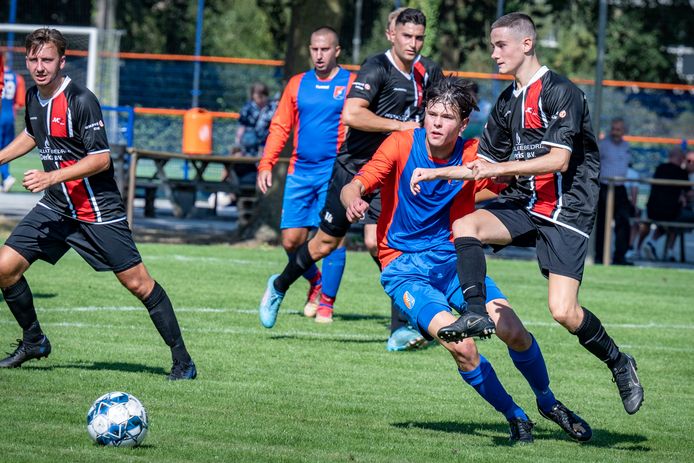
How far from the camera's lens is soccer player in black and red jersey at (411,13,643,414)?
6652mm

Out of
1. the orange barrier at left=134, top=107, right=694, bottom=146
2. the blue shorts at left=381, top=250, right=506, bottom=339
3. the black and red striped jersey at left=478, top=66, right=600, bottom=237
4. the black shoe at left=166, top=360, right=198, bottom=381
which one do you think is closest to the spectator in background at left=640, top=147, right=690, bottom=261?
the orange barrier at left=134, top=107, right=694, bottom=146

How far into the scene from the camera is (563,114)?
6.65 metres

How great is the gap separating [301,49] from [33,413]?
1179 cm

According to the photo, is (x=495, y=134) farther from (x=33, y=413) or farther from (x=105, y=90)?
(x=105, y=90)

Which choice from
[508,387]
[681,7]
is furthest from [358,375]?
[681,7]

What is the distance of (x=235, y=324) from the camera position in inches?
410

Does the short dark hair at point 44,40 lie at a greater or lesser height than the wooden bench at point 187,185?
greater

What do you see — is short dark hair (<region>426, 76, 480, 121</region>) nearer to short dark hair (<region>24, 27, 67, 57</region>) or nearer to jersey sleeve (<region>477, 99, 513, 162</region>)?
jersey sleeve (<region>477, 99, 513, 162</region>)

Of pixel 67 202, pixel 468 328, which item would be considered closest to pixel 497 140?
pixel 468 328

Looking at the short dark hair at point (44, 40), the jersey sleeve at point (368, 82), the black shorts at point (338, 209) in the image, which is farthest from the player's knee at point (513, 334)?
the jersey sleeve at point (368, 82)

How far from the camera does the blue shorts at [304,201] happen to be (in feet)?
36.3

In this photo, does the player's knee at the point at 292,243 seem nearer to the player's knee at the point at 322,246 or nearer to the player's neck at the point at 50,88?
the player's knee at the point at 322,246

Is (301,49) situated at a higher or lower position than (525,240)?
higher

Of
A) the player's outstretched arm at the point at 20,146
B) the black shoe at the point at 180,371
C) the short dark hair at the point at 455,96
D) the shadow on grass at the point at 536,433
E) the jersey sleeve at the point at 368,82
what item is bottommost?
the shadow on grass at the point at 536,433
